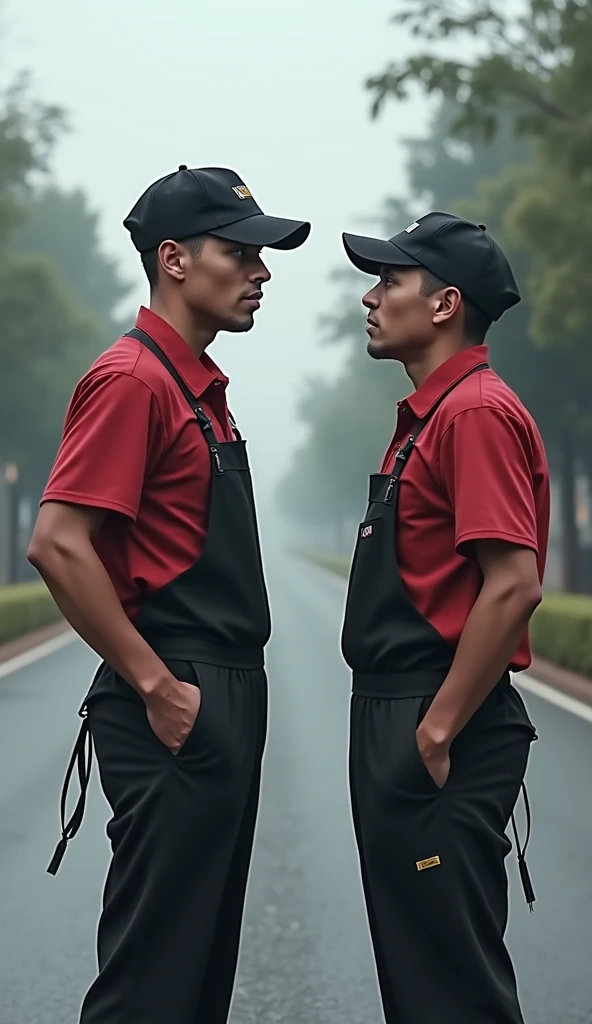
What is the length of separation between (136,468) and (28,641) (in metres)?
19.3

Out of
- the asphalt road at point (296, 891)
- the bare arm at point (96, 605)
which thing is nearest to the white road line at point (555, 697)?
the asphalt road at point (296, 891)

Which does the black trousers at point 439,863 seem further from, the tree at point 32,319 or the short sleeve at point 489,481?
the tree at point 32,319

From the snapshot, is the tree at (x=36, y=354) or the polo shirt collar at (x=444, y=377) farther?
the tree at (x=36, y=354)

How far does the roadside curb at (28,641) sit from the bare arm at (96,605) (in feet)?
52.4

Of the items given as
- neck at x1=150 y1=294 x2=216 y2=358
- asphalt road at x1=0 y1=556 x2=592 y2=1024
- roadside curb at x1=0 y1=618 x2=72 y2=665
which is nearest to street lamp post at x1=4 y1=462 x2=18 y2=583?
roadside curb at x1=0 y1=618 x2=72 y2=665

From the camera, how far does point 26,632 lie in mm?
23422

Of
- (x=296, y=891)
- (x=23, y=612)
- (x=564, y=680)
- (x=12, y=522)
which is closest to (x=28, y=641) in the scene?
(x=23, y=612)

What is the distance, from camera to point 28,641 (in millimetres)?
21922

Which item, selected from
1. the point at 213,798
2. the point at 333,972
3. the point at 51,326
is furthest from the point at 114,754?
the point at 51,326

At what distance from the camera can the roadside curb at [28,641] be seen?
19841 mm

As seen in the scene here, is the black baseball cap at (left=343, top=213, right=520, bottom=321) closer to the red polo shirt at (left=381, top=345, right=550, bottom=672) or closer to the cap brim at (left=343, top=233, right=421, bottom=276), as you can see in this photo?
the cap brim at (left=343, top=233, right=421, bottom=276)

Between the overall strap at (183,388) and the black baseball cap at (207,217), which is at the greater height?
the black baseball cap at (207,217)

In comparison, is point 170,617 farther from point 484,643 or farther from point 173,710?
point 484,643

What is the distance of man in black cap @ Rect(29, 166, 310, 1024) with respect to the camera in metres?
2.96
